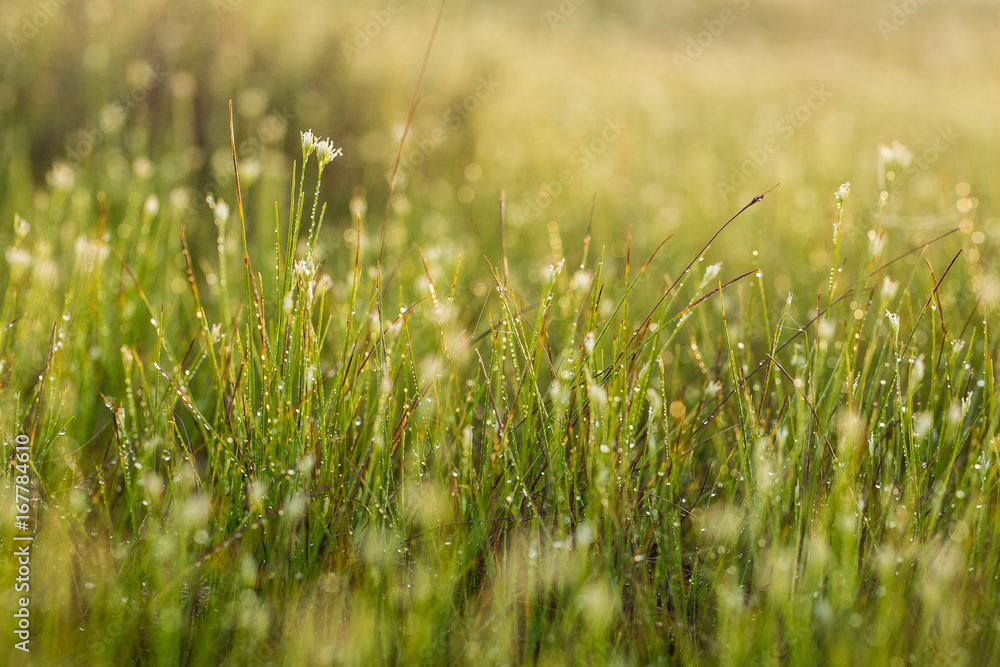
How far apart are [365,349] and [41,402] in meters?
0.84

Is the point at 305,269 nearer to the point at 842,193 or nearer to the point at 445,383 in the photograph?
the point at 445,383

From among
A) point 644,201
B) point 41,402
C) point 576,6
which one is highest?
point 576,6

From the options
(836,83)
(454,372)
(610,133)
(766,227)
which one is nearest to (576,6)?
(836,83)

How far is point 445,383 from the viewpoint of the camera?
1.96 metres

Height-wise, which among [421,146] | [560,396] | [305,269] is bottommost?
[560,396]

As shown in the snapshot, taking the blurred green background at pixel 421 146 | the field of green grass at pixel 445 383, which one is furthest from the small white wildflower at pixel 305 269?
the blurred green background at pixel 421 146

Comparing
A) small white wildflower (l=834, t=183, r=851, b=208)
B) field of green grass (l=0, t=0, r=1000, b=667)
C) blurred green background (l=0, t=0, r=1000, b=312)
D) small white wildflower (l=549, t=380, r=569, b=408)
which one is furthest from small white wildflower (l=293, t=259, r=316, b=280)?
small white wildflower (l=834, t=183, r=851, b=208)

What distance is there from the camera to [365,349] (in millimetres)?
1726

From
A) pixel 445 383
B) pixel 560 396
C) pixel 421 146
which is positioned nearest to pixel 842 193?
pixel 560 396

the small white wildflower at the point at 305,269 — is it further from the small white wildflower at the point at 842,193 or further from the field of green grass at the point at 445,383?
the small white wildflower at the point at 842,193

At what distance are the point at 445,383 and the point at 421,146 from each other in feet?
9.08

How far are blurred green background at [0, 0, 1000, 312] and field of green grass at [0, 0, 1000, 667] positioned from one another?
31mm

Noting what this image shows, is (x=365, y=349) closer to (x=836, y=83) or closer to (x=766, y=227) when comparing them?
(x=766, y=227)

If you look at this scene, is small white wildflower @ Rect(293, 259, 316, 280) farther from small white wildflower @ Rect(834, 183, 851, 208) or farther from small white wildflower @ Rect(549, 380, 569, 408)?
small white wildflower @ Rect(834, 183, 851, 208)
